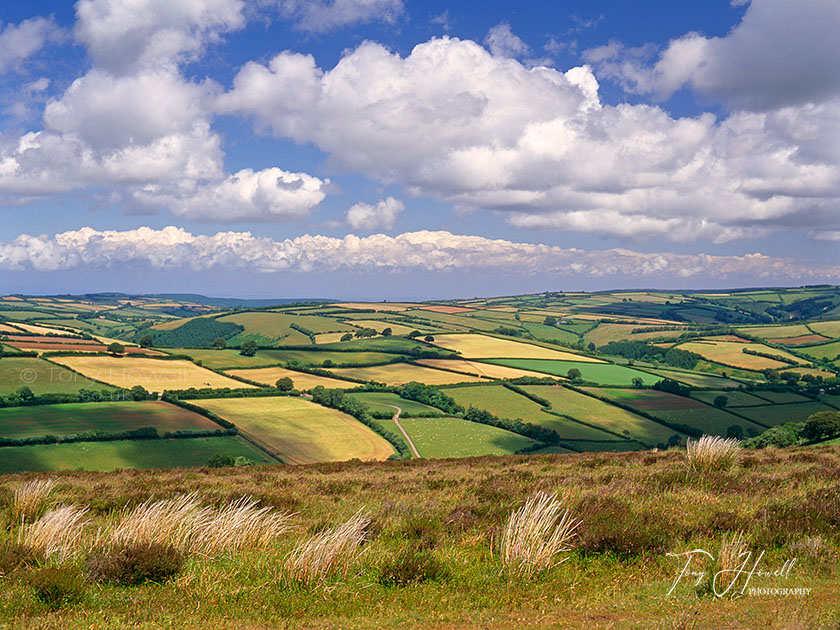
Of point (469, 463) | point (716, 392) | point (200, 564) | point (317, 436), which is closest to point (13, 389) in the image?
point (317, 436)

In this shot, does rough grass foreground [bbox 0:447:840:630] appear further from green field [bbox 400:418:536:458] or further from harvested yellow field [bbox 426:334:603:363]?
harvested yellow field [bbox 426:334:603:363]

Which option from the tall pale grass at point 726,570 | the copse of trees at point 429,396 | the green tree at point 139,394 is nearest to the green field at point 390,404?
the copse of trees at point 429,396

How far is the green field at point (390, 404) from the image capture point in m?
93.4

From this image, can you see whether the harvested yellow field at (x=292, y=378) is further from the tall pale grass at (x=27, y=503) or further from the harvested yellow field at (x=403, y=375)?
the tall pale grass at (x=27, y=503)

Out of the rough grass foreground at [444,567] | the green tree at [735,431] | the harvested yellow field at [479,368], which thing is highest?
the rough grass foreground at [444,567]

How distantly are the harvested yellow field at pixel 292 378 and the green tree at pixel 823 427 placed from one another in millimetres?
77226

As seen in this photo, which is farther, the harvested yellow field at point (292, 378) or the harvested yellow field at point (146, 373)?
the harvested yellow field at point (292, 378)

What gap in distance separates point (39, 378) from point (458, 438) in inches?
2707

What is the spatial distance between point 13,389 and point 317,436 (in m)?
47.3

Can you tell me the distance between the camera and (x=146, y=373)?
4050 inches

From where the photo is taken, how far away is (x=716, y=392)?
381 ft

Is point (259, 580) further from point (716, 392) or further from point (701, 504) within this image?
point (716, 392)

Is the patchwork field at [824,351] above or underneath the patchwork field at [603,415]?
above
